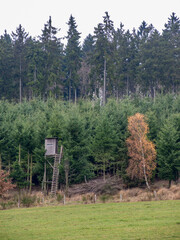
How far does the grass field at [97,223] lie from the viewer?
68.7 feet

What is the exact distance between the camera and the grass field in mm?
20953

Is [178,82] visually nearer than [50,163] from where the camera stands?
No

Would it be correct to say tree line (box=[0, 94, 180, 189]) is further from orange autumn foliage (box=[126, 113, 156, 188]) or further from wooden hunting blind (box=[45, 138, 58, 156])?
wooden hunting blind (box=[45, 138, 58, 156])

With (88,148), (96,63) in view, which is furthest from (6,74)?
(88,148)

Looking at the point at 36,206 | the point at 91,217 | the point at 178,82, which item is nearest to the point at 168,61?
the point at 178,82

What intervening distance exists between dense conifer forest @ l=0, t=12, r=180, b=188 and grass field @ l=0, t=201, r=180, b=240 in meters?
15.3

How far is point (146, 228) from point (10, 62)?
7283 centimetres

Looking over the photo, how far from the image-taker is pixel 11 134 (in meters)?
52.8

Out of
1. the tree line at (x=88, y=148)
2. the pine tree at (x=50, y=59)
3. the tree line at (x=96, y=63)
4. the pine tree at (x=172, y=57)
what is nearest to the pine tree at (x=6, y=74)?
the tree line at (x=96, y=63)

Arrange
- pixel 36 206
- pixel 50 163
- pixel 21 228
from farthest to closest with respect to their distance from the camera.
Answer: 1. pixel 50 163
2. pixel 36 206
3. pixel 21 228

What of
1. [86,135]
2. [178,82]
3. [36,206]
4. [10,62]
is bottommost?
[36,206]

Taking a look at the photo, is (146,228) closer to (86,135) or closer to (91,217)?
(91,217)

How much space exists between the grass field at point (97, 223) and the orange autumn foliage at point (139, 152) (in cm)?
1450

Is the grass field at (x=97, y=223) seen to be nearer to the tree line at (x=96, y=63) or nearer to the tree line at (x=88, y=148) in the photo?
the tree line at (x=88, y=148)
